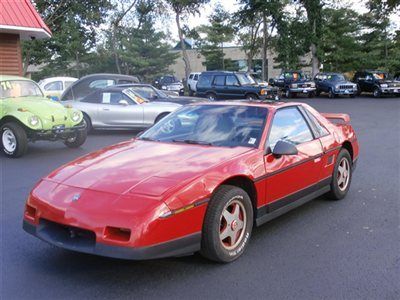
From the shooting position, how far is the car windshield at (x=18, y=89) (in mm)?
10352

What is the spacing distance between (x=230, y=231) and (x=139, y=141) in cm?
160

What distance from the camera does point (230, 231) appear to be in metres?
3.92

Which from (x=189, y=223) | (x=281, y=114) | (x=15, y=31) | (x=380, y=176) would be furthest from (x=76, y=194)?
(x=15, y=31)

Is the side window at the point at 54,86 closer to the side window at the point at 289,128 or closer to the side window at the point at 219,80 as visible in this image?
the side window at the point at 219,80

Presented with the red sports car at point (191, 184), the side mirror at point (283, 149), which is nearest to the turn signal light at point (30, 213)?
the red sports car at point (191, 184)

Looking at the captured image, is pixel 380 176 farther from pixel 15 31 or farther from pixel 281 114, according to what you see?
pixel 15 31

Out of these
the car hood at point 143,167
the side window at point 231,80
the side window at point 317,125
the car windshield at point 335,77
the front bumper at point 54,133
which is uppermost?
the car windshield at point 335,77

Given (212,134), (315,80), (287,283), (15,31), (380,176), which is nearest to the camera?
(287,283)

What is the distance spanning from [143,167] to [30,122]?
20.4 ft

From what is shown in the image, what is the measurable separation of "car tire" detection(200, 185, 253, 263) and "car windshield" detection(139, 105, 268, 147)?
693 mm

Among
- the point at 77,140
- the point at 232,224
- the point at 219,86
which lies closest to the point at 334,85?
the point at 219,86

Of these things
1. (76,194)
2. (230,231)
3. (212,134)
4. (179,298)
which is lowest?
(179,298)

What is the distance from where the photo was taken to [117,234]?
333 cm

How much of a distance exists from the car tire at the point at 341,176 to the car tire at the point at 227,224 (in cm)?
195
